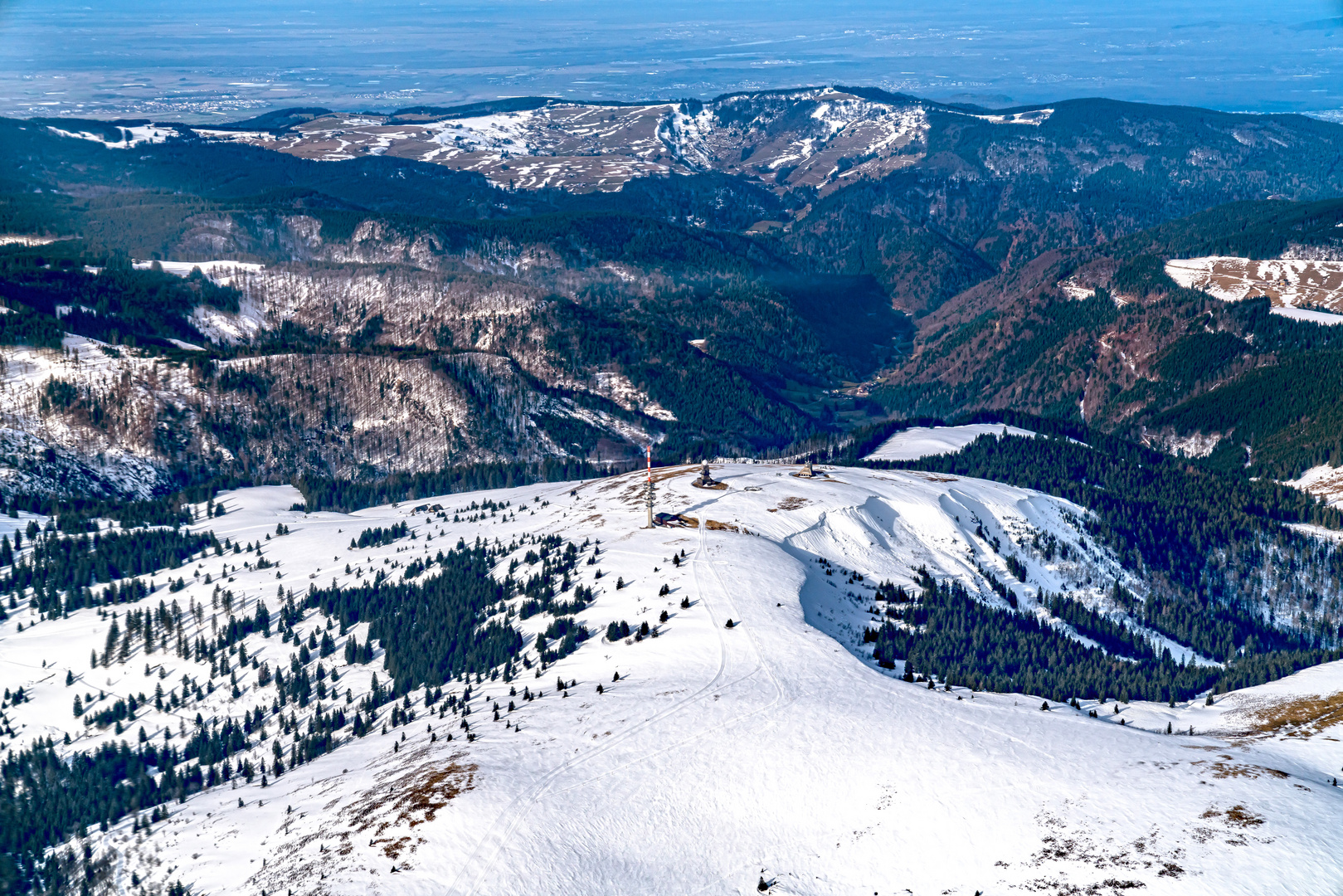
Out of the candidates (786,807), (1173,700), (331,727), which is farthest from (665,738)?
(1173,700)

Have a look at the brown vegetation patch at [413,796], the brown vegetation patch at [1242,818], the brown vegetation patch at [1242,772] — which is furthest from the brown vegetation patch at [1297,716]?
the brown vegetation patch at [413,796]

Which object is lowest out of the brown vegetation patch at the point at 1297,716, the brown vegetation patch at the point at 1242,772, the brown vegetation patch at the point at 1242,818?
the brown vegetation patch at the point at 1297,716

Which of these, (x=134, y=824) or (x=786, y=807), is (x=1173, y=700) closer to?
(x=786, y=807)

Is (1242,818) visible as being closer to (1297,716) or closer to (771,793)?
(771,793)

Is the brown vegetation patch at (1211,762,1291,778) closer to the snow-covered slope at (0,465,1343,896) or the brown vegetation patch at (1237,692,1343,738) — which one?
the snow-covered slope at (0,465,1343,896)

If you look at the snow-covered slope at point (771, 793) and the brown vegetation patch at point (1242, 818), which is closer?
the snow-covered slope at point (771, 793)

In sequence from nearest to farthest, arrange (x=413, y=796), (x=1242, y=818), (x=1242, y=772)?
(x=1242, y=818), (x=1242, y=772), (x=413, y=796)

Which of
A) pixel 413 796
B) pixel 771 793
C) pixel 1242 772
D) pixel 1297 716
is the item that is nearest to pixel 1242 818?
pixel 1242 772

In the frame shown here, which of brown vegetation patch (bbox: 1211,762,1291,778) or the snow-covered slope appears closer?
the snow-covered slope

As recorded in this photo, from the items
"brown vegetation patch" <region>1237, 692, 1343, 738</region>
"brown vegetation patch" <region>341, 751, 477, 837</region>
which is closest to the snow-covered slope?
"brown vegetation patch" <region>341, 751, 477, 837</region>

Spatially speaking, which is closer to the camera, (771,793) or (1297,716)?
(771,793)

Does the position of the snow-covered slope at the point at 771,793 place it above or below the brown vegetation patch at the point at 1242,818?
below

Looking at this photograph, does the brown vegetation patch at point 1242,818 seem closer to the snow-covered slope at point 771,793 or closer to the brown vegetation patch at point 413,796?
the snow-covered slope at point 771,793
